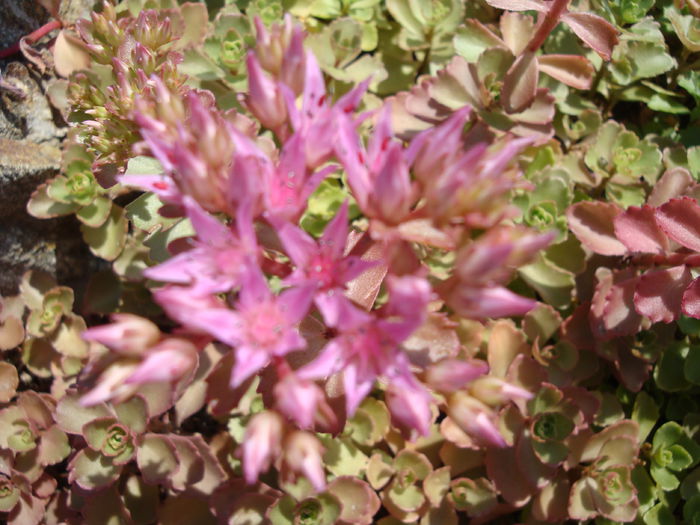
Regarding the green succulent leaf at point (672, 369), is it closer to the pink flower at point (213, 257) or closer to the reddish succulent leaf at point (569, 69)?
the reddish succulent leaf at point (569, 69)

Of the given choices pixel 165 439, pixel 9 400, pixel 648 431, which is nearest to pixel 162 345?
pixel 165 439

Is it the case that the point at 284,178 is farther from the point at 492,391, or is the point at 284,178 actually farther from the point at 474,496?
the point at 474,496

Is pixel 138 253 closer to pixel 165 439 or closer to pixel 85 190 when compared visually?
pixel 85 190

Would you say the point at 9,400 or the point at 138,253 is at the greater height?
the point at 138,253

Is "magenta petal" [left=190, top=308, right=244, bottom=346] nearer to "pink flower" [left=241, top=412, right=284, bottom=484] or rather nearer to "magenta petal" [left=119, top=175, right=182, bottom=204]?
"pink flower" [left=241, top=412, right=284, bottom=484]

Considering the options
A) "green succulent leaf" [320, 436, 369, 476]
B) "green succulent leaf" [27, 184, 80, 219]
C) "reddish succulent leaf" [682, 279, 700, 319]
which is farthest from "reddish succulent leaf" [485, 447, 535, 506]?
"green succulent leaf" [27, 184, 80, 219]

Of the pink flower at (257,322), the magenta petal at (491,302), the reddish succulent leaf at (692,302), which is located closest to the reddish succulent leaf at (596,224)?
the reddish succulent leaf at (692,302)

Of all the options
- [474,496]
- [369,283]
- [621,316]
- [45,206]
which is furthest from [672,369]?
[45,206]
